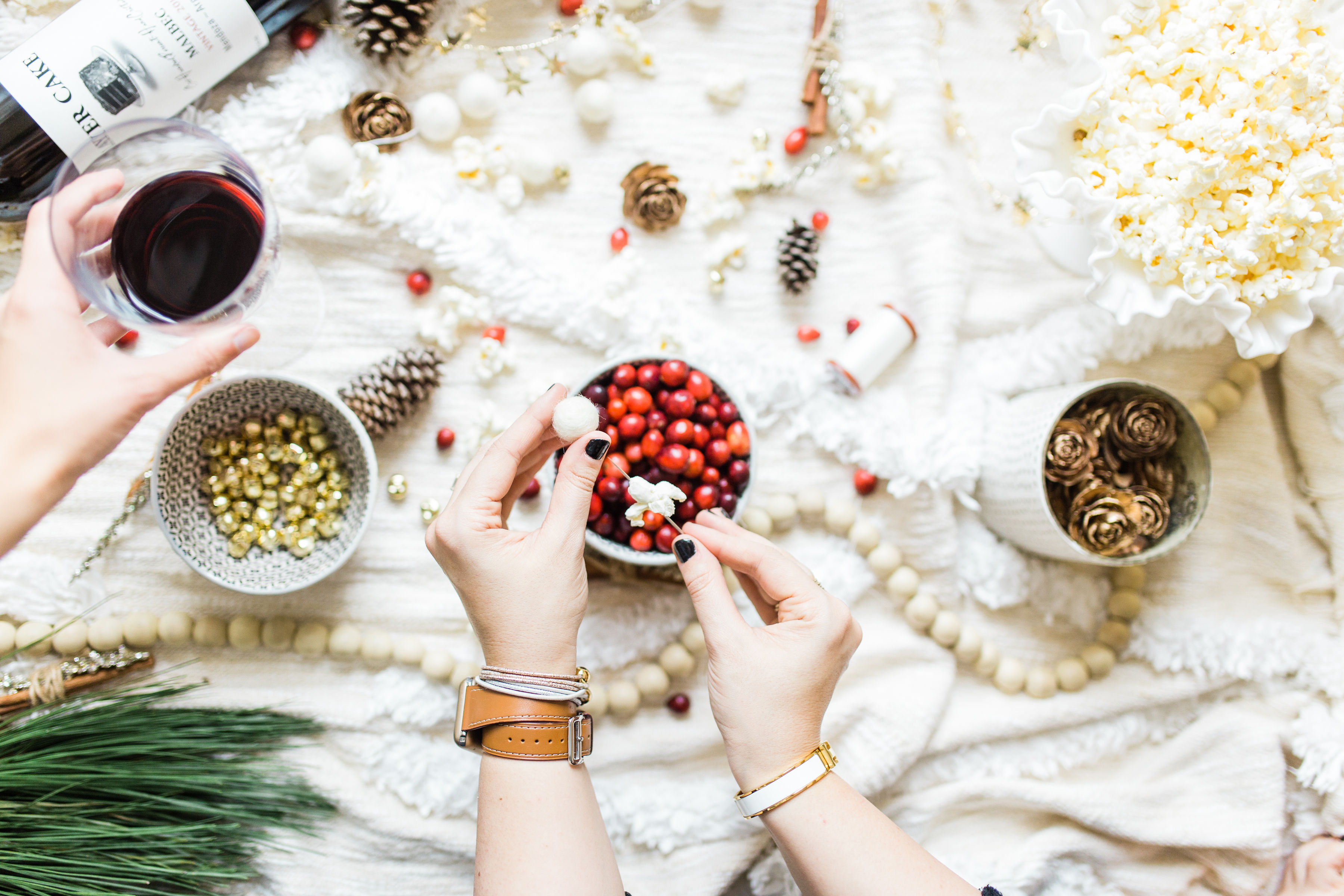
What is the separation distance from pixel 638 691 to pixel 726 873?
0.83 feet

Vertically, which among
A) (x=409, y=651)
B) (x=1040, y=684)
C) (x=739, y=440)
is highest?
(x=739, y=440)

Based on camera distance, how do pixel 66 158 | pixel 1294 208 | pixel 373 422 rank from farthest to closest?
1. pixel 373 422
2. pixel 66 158
3. pixel 1294 208

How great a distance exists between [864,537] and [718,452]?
0.93 ft

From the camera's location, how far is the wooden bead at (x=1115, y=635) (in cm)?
117

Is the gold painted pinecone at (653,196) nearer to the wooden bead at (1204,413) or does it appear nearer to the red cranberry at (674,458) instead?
the red cranberry at (674,458)

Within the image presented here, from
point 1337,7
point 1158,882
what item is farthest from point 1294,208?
point 1158,882

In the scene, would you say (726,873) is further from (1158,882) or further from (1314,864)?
(1314,864)

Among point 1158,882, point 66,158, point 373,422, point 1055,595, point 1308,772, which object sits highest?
point 66,158

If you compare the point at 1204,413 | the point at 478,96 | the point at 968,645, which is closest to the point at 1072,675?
the point at 968,645

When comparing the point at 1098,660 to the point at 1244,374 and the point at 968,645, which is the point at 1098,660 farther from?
the point at 1244,374

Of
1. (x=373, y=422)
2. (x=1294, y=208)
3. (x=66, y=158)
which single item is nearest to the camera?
(x=1294, y=208)

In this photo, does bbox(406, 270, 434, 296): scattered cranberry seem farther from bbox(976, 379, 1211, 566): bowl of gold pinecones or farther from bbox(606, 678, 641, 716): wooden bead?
bbox(976, 379, 1211, 566): bowl of gold pinecones

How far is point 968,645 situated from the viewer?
1.15 metres

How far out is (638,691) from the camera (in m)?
1.11
